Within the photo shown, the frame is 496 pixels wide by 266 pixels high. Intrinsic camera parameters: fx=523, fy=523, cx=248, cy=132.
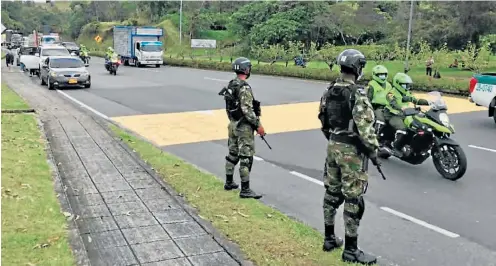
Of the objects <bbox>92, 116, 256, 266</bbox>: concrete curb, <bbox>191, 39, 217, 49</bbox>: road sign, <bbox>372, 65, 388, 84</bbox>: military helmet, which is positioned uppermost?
<bbox>191, 39, 217, 49</bbox>: road sign

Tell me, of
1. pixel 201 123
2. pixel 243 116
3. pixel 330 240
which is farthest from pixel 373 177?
pixel 201 123

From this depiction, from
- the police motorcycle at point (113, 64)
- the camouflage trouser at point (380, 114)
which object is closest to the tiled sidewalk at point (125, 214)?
the camouflage trouser at point (380, 114)

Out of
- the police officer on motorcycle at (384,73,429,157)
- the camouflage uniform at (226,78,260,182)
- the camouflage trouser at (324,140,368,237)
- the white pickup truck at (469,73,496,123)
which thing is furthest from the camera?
the white pickup truck at (469,73,496,123)

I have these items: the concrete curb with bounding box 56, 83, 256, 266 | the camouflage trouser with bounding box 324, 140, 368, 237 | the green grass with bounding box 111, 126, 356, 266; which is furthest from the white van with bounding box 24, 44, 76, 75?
the camouflage trouser with bounding box 324, 140, 368, 237

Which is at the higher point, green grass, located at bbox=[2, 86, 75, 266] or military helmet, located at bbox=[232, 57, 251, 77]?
military helmet, located at bbox=[232, 57, 251, 77]

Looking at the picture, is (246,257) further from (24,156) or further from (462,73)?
(462,73)

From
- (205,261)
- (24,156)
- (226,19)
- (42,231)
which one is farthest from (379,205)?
(226,19)

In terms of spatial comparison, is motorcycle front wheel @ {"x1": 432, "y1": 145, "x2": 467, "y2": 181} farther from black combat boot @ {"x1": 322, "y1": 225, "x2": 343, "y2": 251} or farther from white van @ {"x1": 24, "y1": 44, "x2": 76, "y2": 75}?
white van @ {"x1": 24, "y1": 44, "x2": 76, "y2": 75}

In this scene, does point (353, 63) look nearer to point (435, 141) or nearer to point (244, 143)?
point (244, 143)

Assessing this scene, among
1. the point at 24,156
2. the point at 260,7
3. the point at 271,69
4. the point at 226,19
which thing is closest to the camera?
the point at 24,156

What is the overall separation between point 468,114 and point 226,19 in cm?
6259

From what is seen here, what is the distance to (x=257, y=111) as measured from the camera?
6594 millimetres

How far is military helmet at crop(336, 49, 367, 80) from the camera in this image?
4.71 metres

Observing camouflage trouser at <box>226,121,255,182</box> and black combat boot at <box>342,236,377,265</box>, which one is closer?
black combat boot at <box>342,236,377,265</box>
